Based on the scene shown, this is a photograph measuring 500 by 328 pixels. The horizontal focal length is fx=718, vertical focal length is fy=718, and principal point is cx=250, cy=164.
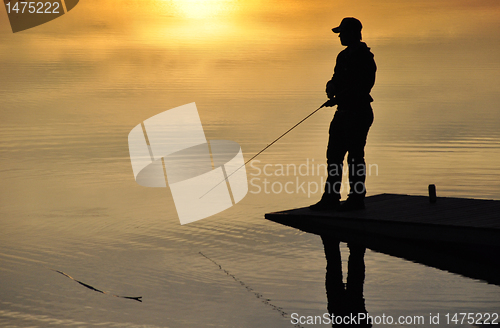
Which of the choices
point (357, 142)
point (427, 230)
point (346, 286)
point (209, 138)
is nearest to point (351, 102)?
point (357, 142)

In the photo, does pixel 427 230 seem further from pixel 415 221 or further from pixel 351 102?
pixel 351 102

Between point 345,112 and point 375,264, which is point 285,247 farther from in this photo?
point 345,112

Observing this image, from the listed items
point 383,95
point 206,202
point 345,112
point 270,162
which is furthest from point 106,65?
point 345,112

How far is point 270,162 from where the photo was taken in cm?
1110

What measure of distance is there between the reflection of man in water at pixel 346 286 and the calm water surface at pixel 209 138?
0.09 m

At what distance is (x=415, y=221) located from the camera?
671 centimetres

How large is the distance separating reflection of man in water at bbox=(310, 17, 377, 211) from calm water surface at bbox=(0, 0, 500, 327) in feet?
2.56

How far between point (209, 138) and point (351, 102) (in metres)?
6.71

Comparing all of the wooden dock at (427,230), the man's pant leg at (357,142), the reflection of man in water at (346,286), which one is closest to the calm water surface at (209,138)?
the reflection of man in water at (346,286)

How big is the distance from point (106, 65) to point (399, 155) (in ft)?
60.2

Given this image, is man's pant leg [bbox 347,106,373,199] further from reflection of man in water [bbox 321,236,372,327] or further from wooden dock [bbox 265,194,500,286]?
reflection of man in water [bbox 321,236,372,327]

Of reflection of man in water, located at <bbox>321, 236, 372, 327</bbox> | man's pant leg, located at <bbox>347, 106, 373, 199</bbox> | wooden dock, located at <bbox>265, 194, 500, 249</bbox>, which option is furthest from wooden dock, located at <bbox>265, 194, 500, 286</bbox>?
man's pant leg, located at <bbox>347, 106, 373, 199</bbox>

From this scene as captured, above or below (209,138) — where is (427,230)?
below

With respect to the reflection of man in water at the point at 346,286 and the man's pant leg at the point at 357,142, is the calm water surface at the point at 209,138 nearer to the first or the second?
the reflection of man in water at the point at 346,286
